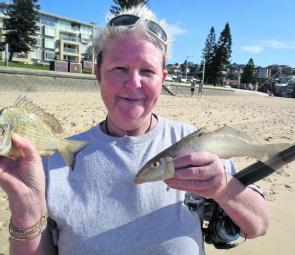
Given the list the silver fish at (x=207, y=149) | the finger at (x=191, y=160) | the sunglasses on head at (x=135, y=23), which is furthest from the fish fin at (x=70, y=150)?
the sunglasses on head at (x=135, y=23)

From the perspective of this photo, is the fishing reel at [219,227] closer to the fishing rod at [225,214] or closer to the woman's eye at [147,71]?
the fishing rod at [225,214]

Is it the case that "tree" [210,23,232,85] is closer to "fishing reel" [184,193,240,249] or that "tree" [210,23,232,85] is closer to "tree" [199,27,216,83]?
"tree" [199,27,216,83]

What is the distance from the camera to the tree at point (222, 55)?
9312 centimetres

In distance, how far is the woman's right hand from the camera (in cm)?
192

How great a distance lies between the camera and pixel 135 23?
2.38m

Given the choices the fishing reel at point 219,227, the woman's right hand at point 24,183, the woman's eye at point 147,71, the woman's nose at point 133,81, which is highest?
the woman's eye at point 147,71

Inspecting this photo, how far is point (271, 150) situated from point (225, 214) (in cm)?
46

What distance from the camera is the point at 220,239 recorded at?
2.33 meters

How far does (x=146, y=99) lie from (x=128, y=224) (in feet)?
2.39

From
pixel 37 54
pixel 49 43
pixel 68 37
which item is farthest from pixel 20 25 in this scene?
pixel 68 37

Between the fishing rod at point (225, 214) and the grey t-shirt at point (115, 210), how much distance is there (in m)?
0.10

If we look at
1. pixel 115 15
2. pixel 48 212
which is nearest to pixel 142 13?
pixel 115 15

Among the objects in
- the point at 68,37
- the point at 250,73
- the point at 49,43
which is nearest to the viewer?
the point at 49,43

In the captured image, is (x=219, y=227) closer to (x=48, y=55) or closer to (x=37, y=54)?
(x=37, y=54)
